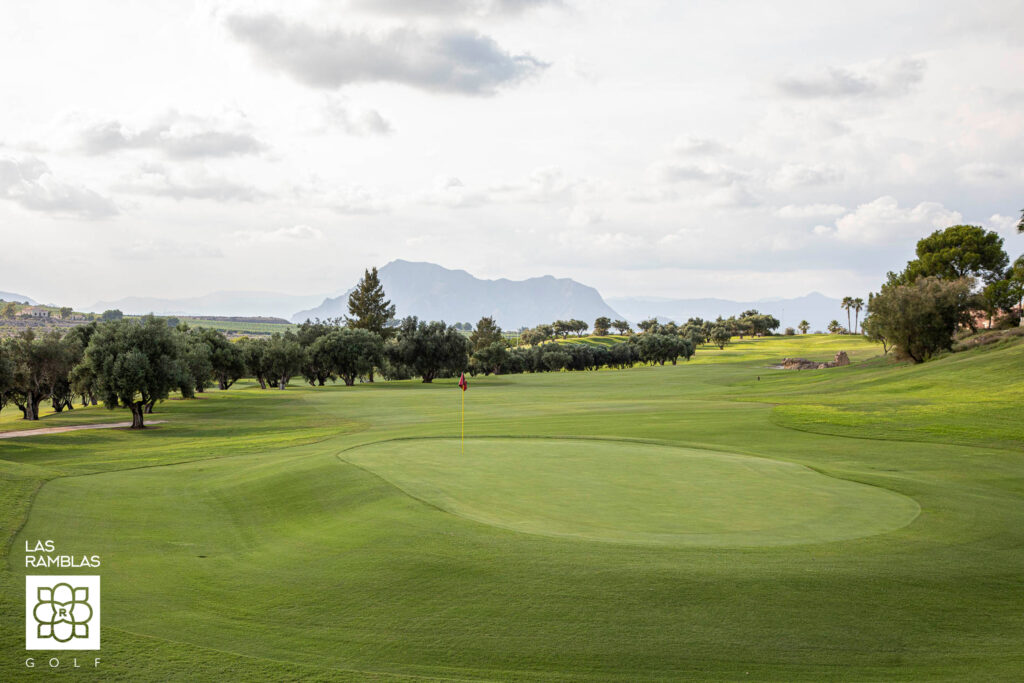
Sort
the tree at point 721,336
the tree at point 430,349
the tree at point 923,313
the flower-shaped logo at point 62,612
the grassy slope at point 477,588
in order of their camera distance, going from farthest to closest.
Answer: the tree at point 721,336 → the tree at point 430,349 → the tree at point 923,313 → the flower-shaped logo at point 62,612 → the grassy slope at point 477,588

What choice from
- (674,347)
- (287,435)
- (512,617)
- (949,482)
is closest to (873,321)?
(949,482)

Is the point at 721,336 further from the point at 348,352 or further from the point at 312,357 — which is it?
the point at 312,357

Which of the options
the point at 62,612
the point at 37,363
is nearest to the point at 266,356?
the point at 37,363

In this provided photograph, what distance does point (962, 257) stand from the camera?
73812 millimetres

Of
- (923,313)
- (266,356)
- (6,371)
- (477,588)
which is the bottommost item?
(477,588)

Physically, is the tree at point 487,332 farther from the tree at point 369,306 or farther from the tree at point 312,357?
the tree at point 312,357

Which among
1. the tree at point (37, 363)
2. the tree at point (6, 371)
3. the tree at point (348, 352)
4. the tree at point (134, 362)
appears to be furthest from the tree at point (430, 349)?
the tree at point (6, 371)

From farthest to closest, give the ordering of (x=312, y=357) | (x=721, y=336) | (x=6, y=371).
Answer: (x=721, y=336)
(x=312, y=357)
(x=6, y=371)

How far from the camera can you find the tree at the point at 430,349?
91.2 meters

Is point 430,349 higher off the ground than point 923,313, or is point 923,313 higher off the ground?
point 923,313

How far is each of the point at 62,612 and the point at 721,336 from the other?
170526 mm

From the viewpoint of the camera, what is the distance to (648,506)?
13.5 meters

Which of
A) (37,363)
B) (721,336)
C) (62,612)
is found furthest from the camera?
(721,336)

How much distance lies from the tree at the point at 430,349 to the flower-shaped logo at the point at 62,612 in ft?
271
